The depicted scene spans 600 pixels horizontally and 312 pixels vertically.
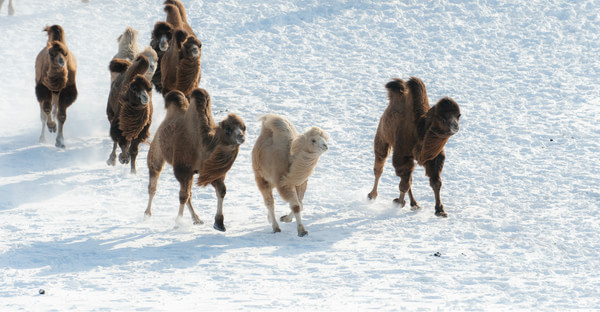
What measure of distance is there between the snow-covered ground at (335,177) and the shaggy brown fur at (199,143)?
630 millimetres

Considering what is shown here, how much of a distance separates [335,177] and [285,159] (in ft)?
8.24

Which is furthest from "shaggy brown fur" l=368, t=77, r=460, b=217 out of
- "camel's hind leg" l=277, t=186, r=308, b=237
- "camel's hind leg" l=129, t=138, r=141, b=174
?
"camel's hind leg" l=129, t=138, r=141, b=174

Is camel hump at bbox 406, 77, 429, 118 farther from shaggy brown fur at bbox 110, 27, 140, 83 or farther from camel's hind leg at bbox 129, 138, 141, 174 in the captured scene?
shaggy brown fur at bbox 110, 27, 140, 83

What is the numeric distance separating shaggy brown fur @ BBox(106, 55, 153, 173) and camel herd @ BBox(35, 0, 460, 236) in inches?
0.6

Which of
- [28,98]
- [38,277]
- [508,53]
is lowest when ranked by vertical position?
[38,277]

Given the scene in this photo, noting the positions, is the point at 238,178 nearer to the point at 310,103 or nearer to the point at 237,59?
the point at 310,103

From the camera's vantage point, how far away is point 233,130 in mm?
8398

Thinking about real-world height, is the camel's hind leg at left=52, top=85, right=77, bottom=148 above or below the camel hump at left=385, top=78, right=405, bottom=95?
below

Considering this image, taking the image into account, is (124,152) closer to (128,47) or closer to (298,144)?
(128,47)

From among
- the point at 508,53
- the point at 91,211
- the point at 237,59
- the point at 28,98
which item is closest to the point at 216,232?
the point at 91,211

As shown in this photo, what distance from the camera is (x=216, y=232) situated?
8859 mm

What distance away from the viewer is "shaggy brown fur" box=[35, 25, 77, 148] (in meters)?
11.4

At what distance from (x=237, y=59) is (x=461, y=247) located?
8478 mm

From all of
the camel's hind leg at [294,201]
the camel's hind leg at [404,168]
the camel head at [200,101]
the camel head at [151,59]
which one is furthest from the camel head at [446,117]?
the camel head at [151,59]
